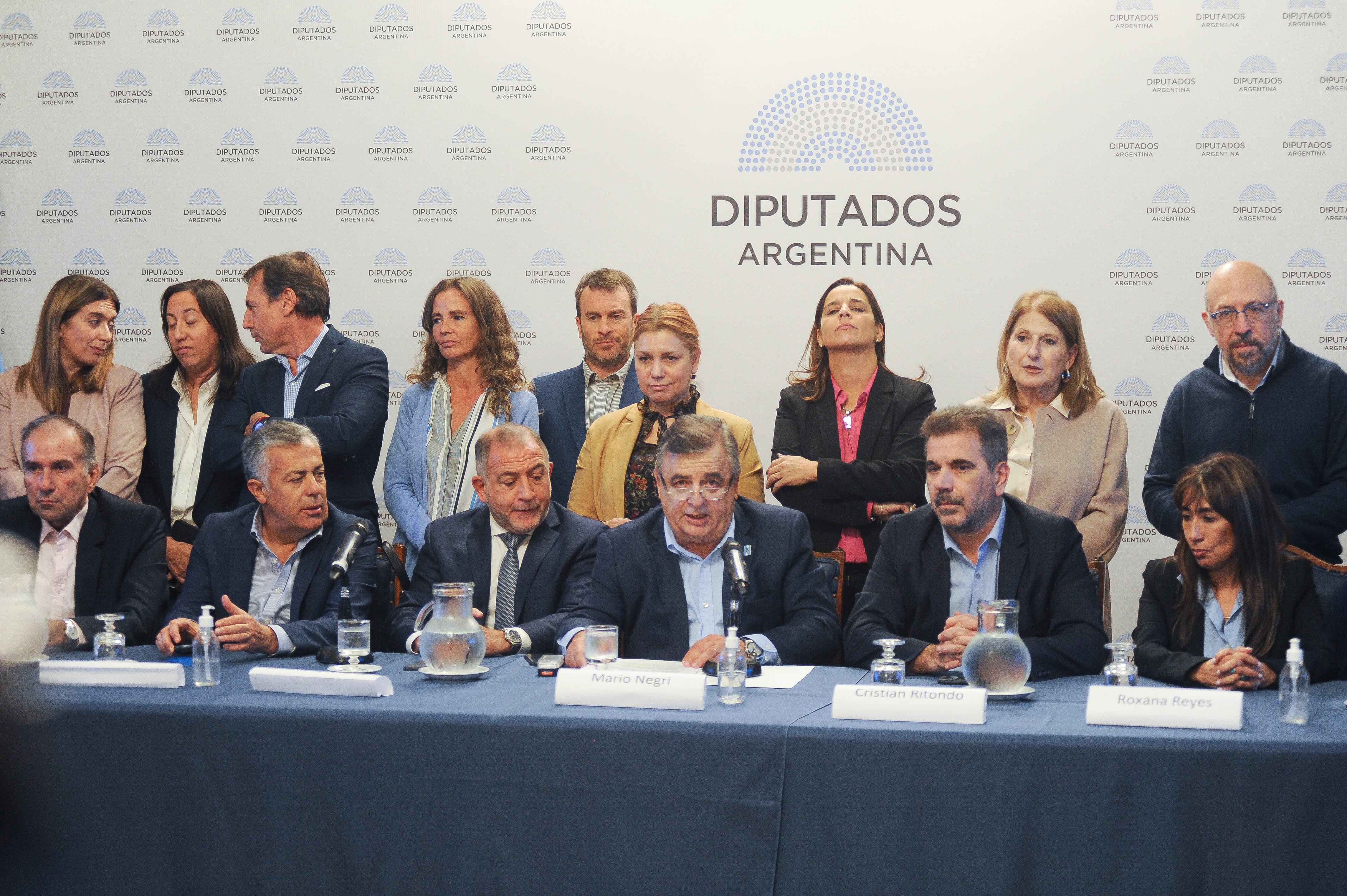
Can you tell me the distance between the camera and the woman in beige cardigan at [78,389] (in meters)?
4.50

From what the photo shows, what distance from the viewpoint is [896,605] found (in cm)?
309

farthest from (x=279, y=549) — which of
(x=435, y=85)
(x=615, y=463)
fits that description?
(x=435, y=85)

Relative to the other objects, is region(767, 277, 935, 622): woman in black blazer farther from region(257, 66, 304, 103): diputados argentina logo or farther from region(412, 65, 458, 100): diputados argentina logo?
region(257, 66, 304, 103): diputados argentina logo

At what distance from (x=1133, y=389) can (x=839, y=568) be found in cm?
191

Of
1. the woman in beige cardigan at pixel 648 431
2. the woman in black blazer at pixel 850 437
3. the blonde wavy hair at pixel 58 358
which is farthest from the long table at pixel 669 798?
the blonde wavy hair at pixel 58 358

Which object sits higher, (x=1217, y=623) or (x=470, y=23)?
(x=470, y=23)

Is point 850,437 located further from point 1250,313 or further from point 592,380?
point 1250,313

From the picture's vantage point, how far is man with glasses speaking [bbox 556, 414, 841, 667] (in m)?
3.05

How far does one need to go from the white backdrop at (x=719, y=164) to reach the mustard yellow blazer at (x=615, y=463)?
106cm

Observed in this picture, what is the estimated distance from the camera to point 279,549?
11.6 ft

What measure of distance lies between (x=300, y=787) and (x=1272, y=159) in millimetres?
4441

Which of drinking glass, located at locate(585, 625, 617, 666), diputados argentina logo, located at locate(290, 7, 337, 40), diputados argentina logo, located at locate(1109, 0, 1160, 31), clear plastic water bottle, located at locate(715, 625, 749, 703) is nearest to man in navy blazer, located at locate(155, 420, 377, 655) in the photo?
drinking glass, located at locate(585, 625, 617, 666)

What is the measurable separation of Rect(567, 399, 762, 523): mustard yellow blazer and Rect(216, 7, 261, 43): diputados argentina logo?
276cm

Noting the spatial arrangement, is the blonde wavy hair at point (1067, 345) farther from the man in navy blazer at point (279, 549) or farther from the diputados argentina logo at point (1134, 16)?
the man in navy blazer at point (279, 549)
